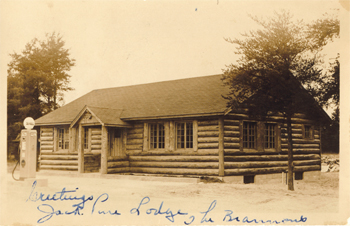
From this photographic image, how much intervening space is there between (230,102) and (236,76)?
1.28 meters

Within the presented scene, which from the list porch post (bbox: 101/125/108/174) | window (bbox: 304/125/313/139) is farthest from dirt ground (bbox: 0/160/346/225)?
window (bbox: 304/125/313/139)

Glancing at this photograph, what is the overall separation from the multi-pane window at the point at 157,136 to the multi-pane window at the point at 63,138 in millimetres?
5610

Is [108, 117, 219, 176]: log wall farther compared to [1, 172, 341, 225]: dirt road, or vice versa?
[108, 117, 219, 176]: log wall

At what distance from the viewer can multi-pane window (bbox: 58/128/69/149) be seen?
22.0 metres

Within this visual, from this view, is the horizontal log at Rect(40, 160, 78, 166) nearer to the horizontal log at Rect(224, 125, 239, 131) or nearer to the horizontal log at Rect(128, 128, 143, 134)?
the horizontal log at Rect(128, 128, 143, 134)

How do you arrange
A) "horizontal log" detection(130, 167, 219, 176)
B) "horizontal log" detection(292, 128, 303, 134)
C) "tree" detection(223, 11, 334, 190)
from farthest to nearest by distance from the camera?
"horizontal log" detection(292, 128, 303, 134), "horizontal log" detection(130, 167, 219, 176), "tree" detection(223, 11, 334, 190)

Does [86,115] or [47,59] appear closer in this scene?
[86,115]

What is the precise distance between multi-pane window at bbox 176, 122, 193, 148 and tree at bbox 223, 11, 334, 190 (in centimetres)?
376

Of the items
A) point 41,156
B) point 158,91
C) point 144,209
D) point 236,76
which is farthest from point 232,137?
point 41,156

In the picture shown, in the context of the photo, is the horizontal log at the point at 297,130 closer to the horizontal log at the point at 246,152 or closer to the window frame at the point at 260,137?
the window frame at the point at 260,137

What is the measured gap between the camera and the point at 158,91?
21.7m

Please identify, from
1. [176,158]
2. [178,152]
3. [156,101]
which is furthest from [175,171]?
[156,101]

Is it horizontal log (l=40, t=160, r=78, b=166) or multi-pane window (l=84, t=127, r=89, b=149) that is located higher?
multi-pane window (l=84, t=127, r=89, b=149)

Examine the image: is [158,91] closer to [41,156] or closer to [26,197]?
[41,156]
